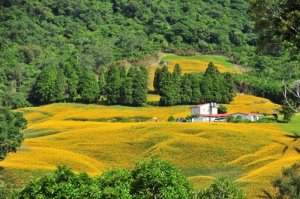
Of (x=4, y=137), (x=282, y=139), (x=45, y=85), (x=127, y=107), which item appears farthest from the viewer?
(x=45, y=85)

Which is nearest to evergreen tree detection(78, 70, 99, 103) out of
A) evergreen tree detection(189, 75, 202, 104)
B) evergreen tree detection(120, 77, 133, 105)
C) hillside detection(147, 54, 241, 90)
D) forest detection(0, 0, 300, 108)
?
forest detection(0, 0, 300, 108)

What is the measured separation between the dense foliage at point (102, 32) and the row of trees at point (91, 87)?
18046 mm

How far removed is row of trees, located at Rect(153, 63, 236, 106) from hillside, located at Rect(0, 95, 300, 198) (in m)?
23.4

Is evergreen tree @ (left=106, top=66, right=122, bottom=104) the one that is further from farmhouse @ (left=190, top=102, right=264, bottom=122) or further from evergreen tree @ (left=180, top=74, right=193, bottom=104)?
farmhouse @ (left=190, top=102, right=264, bottom=122)

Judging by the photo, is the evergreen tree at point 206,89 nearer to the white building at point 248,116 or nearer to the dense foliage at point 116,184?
the white building at point 248,116

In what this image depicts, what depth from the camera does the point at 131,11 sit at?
194750mm

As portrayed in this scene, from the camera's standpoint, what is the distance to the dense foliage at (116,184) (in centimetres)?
2208

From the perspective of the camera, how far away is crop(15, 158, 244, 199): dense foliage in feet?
72.4

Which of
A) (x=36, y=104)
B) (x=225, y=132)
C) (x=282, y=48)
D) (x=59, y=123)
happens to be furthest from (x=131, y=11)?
(x=282, y=48)

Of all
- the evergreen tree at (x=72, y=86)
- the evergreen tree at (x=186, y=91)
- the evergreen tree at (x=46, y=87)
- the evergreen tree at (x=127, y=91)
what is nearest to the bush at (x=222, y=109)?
the evergreen tree at (x=186, y=91)

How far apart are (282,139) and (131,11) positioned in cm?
13812

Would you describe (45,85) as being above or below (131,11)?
below

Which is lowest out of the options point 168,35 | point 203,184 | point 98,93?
point 203,184

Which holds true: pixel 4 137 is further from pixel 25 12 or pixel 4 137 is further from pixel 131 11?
pixel 131 11
